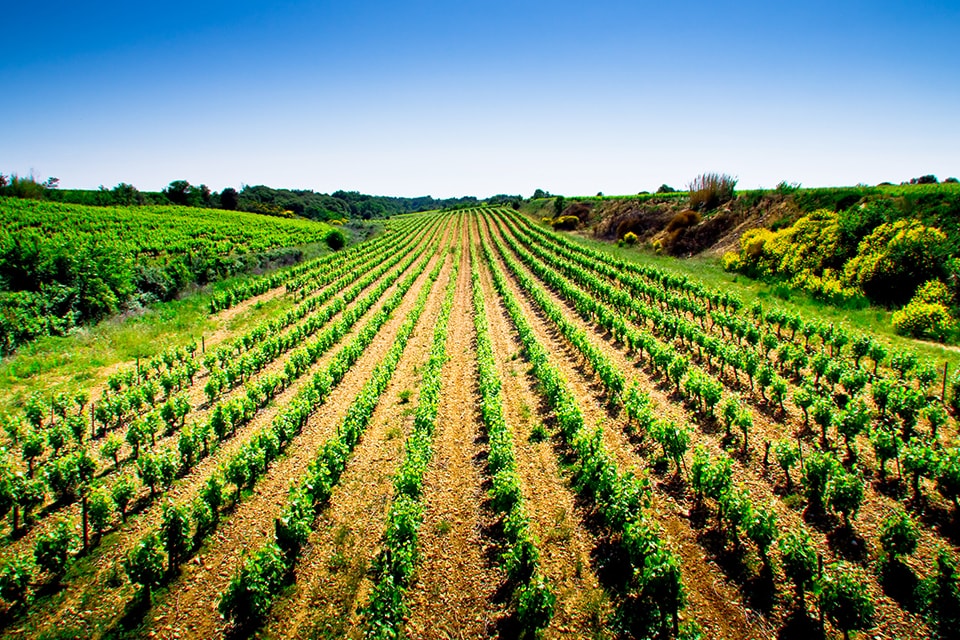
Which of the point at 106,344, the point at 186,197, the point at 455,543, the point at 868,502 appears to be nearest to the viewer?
the point at 455,543

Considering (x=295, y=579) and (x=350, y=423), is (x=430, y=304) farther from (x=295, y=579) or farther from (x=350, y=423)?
(x=295, y=579)

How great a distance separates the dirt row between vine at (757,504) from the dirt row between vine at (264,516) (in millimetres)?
6741

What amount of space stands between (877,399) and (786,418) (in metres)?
2.20

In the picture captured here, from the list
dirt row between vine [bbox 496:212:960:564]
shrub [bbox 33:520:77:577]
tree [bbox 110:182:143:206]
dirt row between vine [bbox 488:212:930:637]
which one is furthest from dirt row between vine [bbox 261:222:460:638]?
tree [bbox 110:182:143:206]

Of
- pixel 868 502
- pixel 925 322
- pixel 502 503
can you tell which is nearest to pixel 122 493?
pixel 502 503

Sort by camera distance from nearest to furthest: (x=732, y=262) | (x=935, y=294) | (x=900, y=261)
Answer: (x=935, y=294)
(x=900, y=261)
(x=732, y=262)

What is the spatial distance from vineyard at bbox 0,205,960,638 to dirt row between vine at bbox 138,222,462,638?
5 cm

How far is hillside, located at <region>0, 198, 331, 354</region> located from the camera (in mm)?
22469

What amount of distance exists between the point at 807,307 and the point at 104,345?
35.0m

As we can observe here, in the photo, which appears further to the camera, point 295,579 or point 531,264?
point 531,264

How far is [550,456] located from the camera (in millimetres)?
11422

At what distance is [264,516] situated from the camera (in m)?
9.64

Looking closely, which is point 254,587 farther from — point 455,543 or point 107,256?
point 107,256

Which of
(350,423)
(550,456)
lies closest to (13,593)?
(350,423)
